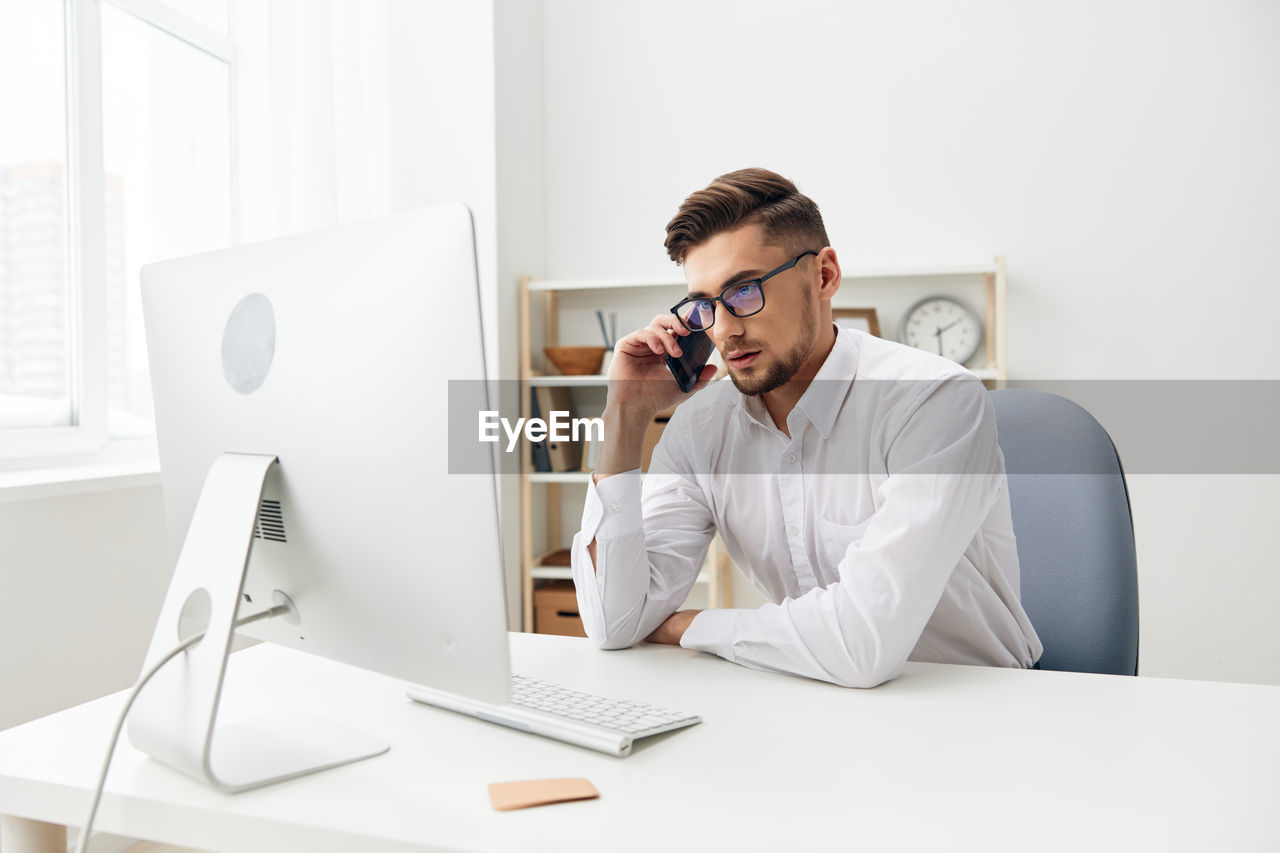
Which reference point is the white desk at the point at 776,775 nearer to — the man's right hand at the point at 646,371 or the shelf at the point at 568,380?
the man's right hand at the point at 646,371

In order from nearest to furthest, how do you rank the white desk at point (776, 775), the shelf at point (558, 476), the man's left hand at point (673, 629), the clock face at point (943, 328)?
the white desk at point (776, 775) → the man's left hand at point (673, 629) → the clock face at point (943, 328) → the shelf at point (558, 476)

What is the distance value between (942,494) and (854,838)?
55cm

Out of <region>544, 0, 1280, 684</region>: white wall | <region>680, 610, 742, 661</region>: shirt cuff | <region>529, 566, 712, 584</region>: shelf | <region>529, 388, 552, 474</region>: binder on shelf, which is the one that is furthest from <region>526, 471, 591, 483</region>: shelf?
<region>680, 610, 742, 661</region>: shirt cuff

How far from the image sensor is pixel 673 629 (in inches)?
47.8

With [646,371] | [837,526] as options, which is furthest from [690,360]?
[837,526]

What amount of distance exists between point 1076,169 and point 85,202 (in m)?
2.93

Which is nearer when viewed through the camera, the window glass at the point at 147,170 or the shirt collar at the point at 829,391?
the shirt collar at the point at 829,391

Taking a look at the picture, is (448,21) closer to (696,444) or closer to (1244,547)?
(696,444)

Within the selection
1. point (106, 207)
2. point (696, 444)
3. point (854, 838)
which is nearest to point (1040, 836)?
point (854, 838)

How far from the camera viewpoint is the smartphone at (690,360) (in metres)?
1.42

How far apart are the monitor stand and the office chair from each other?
1.01 m

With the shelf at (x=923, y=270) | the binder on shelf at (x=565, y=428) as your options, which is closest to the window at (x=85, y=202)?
the binder on shelf at (x=565, y=428)

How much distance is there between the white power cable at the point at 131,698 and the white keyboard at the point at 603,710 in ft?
0.83

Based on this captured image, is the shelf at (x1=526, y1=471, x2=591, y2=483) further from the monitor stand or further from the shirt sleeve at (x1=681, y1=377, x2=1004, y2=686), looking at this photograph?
the monitor stand
